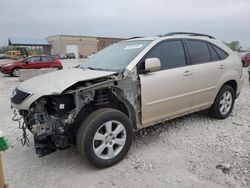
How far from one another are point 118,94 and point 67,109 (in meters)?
0.74

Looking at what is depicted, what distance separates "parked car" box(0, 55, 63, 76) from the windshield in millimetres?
14300

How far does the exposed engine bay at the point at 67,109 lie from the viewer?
3062mm

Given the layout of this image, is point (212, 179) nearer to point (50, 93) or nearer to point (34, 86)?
point (50, 93)

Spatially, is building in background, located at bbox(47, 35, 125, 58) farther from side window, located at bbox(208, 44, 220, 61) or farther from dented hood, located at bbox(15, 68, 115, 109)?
dented hood, located at bbox(15, 68, 115, 109)

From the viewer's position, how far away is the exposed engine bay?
10.0ft

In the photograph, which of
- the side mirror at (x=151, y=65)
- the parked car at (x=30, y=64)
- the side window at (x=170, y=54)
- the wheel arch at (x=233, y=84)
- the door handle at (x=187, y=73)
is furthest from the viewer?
the parked car at (x=30, y=64)

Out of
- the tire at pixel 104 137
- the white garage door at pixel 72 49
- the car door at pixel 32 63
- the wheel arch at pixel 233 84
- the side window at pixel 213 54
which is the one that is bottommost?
the tire at pixel 104 137

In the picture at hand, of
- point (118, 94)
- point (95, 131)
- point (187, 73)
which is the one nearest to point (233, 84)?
point (187, 73)

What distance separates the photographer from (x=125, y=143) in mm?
3449

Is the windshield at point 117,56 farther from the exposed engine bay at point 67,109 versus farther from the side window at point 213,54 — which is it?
the side window at point 213,54

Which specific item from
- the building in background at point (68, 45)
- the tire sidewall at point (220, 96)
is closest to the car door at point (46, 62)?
the tire sidewall at point (220, 96)

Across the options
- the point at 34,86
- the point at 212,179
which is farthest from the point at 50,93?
the point at 212,179

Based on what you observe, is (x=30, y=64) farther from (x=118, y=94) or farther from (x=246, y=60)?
(x=246, y=60)

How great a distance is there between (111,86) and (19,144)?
212 cm
